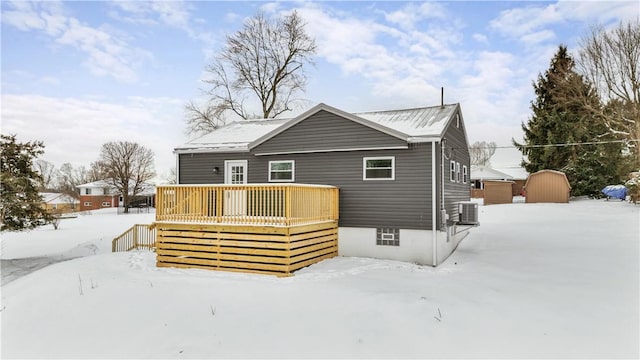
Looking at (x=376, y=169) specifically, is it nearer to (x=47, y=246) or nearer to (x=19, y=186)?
(x=19, y=186)

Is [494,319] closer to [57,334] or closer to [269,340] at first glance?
[269,340]

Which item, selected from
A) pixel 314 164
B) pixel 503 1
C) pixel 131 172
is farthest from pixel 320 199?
pixel 131 172

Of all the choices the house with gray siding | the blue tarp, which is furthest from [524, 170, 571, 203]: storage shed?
the house with gray siding

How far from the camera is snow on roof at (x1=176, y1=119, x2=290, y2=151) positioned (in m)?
13.6

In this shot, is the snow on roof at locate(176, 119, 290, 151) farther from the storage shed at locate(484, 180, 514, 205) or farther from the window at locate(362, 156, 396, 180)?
the storage shed at locate(484, 180, 514, 205)

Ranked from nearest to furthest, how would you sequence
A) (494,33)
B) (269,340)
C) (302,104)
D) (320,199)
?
(269,340) < (320,199) < (494,33) < (302,104)

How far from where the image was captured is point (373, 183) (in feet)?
37.6

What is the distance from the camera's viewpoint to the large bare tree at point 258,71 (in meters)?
27.2

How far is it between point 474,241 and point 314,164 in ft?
22.6

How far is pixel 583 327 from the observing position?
20.8 feet

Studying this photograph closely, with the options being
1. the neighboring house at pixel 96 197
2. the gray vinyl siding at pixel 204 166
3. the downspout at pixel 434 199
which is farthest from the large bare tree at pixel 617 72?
the neighboring house at pixel 96 197

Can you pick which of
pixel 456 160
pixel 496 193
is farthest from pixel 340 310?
pixel 496 193

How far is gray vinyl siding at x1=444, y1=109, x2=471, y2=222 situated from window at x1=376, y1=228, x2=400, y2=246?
5.98 ft

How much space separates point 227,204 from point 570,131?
28038 mm
